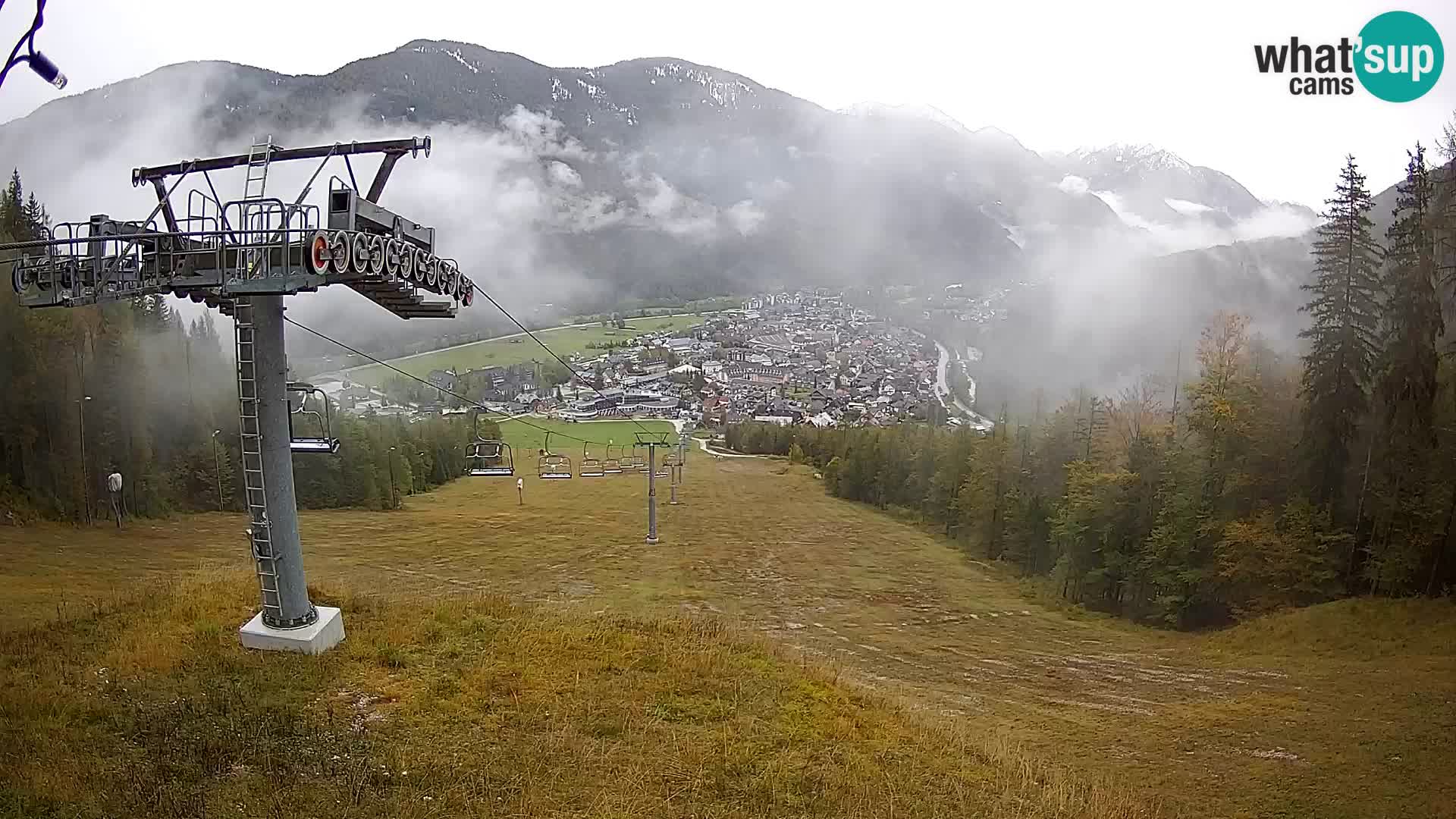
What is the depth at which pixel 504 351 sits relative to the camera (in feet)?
403

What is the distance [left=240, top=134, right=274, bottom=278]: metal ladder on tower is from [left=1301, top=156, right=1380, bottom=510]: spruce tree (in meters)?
28.2

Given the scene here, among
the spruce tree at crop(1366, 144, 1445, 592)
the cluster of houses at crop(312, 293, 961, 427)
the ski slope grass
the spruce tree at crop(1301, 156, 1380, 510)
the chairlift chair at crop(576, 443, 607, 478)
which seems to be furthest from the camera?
the cluster of houses at crop(312, 293, 961, 427)

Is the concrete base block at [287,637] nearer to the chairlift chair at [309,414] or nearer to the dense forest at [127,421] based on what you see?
the chairlift chair at [309,414]

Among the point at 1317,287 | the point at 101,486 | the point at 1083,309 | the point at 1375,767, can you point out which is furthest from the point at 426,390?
the point at 1375,767

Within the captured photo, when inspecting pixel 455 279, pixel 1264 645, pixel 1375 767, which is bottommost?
pixel 1264 645

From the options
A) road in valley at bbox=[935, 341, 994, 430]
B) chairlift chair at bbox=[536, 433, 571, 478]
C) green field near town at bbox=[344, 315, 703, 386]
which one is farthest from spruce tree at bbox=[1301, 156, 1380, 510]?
green field near town at bbox=[344, 315, 703, 386]

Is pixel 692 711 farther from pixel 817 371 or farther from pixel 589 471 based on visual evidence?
pixel 817 371

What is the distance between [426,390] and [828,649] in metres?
67.0

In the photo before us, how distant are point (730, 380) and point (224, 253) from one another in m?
123

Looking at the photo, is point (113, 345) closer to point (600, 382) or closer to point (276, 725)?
point (276, 725)

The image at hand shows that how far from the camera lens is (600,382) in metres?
110

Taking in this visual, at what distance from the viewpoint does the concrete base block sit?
9.95 metres

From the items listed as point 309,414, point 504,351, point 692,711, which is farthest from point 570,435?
point 692,711

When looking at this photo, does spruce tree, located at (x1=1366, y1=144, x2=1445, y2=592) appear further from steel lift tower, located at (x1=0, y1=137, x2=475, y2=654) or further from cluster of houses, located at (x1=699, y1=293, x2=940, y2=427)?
cluster of houses, located at (x1=699, y1=293, x2=940, y2=427)
